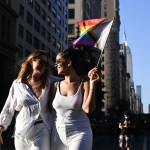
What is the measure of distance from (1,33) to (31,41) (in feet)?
35.4

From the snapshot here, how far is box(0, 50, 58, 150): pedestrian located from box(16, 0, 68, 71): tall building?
40977 millimetres

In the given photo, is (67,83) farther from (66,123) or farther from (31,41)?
(31,41)

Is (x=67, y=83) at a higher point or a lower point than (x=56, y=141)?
higher

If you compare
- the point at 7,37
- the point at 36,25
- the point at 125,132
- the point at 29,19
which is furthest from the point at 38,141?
the point at 36,25

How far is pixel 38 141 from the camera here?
419 centimetres

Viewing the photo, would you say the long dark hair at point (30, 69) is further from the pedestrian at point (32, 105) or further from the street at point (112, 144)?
the street at point (112, 144)

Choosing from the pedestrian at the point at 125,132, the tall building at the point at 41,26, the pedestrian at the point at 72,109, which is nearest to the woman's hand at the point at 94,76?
the pedestrian at the point at 72,109

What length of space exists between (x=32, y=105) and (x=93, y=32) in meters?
1.76

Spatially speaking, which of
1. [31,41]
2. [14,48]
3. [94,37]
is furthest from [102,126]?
[94,37]

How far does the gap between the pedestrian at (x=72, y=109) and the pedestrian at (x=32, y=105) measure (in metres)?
0.13

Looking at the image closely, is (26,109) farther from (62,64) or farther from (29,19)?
(29,19)

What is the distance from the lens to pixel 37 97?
14.6 feet

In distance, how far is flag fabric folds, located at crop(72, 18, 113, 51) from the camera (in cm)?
561

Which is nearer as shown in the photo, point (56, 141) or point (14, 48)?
point (56, 141)
